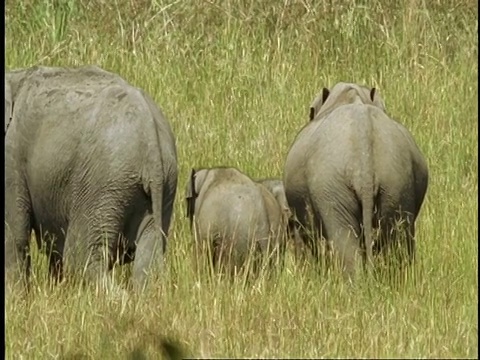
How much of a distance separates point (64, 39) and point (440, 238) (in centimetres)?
459

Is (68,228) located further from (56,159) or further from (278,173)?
(278,173)

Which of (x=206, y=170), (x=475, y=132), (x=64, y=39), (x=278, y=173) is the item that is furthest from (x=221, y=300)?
(x=64, y=39)

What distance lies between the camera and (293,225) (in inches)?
370

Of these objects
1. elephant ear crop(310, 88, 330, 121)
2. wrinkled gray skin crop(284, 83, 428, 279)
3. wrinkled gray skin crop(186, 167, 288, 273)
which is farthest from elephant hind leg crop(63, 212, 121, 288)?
elephant ear crop(310, 88, 330, 121)

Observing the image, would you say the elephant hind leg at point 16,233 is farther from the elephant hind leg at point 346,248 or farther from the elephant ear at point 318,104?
the elephant ear at point 318,104

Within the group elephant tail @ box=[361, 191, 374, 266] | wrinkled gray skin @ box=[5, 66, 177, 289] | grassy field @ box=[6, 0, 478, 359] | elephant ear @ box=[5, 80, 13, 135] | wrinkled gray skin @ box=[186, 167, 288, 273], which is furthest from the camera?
wrinkled gray skin @ box=[186, 167, 288, 273]

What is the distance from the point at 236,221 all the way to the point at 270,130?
2260mm

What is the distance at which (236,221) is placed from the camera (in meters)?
9.27

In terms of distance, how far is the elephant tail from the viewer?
28.2ft

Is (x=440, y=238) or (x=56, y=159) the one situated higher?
(x=56, y=159)

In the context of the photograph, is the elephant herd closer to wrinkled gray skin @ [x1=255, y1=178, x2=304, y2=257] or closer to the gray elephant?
the gray elephant

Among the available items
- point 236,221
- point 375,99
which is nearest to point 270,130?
point 375,99

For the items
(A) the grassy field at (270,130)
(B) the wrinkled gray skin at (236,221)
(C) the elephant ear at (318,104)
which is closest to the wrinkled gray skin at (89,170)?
(A) the grassy field at (270,130)

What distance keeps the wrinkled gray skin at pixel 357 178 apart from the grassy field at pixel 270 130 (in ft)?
0.83
